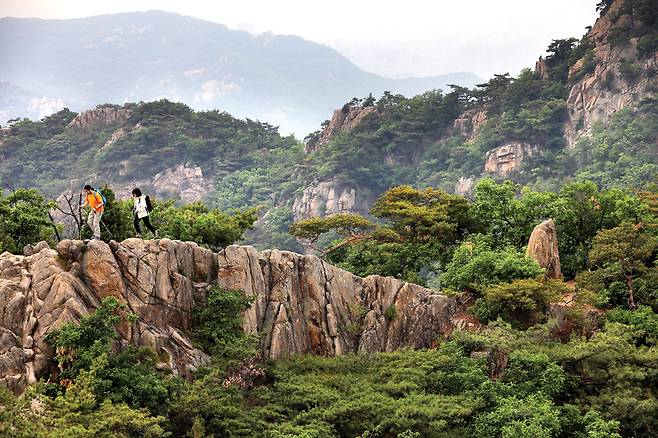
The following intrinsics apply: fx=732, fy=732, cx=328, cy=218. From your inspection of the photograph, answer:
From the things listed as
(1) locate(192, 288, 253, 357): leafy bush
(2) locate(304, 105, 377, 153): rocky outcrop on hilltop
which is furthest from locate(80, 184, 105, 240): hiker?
(2) locate(304, 105, 377, 153): rocky outcrop on hilltop

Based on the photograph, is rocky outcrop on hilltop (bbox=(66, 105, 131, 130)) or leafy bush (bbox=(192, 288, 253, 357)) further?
rocky outcrop on hilltop (bbox=(66, 105, 131, 130))

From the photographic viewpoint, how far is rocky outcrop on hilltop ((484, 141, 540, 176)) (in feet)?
194

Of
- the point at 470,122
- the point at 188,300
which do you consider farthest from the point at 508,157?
the point at 188,300

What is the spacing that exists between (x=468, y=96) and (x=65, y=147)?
41761 millimetres

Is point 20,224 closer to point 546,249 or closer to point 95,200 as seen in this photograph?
point 95,200

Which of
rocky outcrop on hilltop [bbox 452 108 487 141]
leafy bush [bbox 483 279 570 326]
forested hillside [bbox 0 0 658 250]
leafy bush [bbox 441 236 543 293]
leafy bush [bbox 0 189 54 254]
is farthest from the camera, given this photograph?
rocky outcrop on hilltop [bbox 452 108 487 141]

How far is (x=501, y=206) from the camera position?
2442 cm

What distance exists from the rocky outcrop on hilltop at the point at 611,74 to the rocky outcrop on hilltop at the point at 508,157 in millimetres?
3310

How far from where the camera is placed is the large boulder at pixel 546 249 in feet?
71.4

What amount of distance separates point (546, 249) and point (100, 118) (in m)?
66.6

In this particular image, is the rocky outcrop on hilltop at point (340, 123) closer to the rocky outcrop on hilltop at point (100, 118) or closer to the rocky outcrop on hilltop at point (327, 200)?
the rocky outcrop on hilltop at point (327, 200)

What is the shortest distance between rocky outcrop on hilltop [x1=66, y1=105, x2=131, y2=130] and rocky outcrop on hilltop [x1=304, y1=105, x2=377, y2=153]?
21378 millimetres

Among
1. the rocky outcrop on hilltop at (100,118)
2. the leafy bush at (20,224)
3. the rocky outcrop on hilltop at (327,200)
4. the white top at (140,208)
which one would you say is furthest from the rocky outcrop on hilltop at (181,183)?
the white top at (140,208)

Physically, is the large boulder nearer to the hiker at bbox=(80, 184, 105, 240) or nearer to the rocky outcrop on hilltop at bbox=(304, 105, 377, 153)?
the hiker at bbox=(80, 184, 105, 240)
